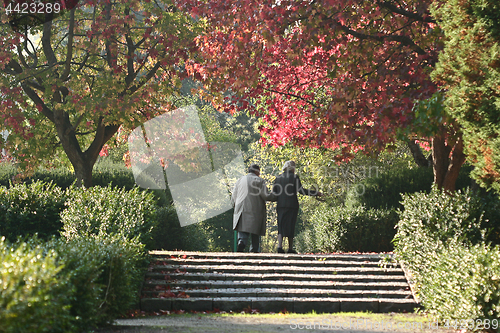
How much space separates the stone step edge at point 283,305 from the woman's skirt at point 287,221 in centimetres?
269

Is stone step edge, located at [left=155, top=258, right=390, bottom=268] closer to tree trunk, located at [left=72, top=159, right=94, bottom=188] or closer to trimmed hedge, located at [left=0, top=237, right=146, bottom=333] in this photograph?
trimmed hedge, located at [left=0, top=237, right=146, bottom=333]

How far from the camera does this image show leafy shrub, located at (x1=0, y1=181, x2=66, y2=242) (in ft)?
32.8

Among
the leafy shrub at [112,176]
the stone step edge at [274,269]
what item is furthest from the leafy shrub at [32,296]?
the leafy shrub at [112,176]

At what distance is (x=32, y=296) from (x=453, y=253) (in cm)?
516

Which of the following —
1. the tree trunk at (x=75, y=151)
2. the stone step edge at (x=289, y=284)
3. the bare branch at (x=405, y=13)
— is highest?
the bare branch at (x=405, y=13)

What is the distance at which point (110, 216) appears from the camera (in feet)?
26.9

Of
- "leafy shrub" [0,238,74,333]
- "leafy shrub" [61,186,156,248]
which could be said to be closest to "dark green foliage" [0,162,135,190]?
"leafy shrub" [61,186,156,248]

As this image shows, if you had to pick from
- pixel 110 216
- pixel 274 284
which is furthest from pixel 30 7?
pixel 274 284

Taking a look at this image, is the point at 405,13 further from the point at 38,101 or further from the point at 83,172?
the point at 38,101

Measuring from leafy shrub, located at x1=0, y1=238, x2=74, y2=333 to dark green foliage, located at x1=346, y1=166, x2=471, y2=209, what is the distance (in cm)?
1200

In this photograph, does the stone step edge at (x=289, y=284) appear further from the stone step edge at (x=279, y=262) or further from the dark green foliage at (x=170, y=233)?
the dark green foliage at (x=170, y=233)

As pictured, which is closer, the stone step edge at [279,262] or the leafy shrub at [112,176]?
the stone step edge at [279,262]

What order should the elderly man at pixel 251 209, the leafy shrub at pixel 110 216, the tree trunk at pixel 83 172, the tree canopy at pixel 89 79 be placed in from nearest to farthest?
the leafy shrub at pixel 110 216 < the elderly man at pixel 251 209 < the tree canopy at pixel 89 79 < the tree trunk at pixel 83 172

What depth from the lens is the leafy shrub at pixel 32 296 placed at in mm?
3150
